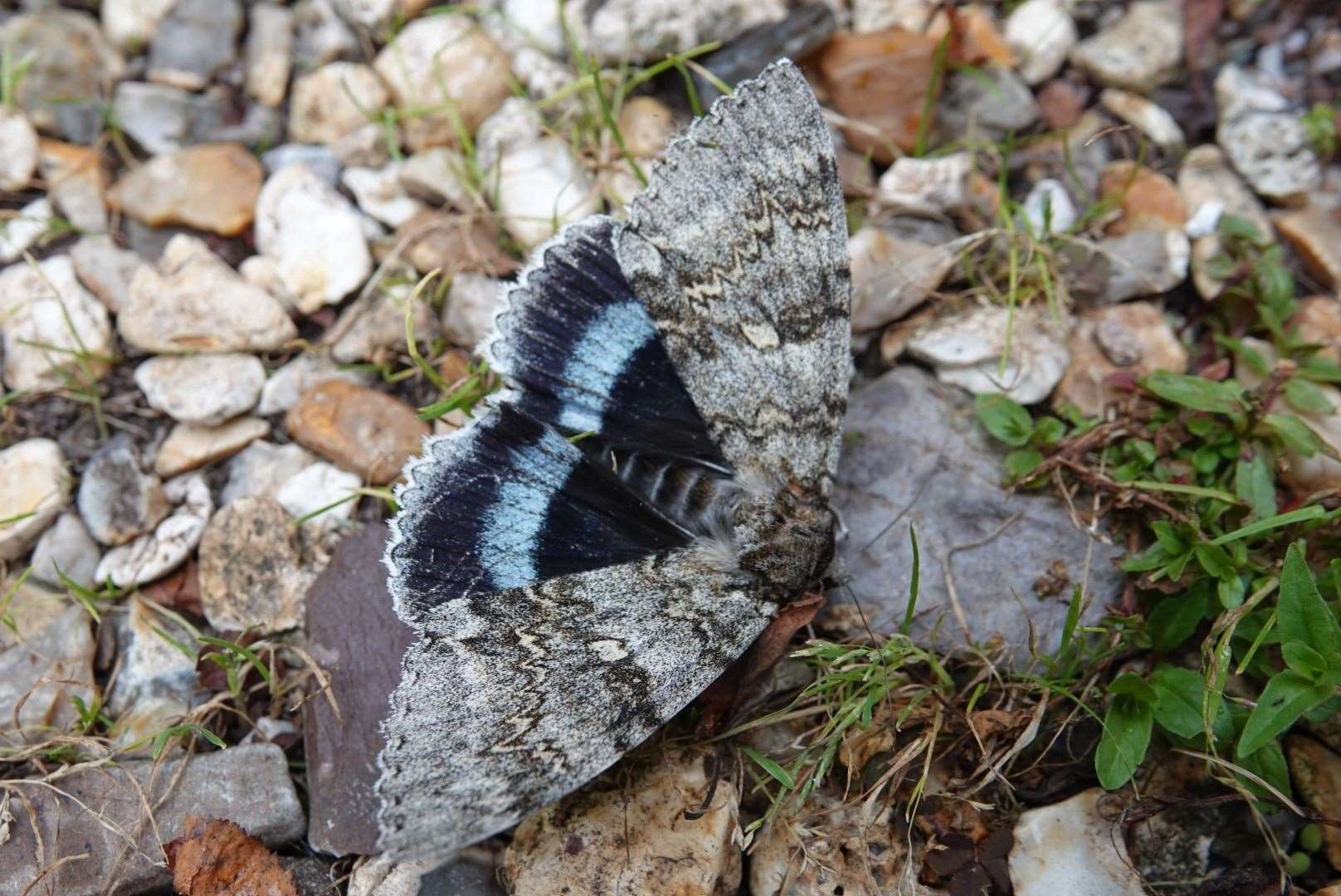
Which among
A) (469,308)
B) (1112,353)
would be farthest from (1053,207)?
(469,308)

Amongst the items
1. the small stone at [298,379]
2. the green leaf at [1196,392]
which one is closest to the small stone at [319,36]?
the small stone at [298,379]

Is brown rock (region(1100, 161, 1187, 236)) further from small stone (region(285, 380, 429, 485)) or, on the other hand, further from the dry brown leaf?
the dry brown leaf

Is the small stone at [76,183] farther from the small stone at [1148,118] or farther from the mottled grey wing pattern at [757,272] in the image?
the small stone at [1148,118]

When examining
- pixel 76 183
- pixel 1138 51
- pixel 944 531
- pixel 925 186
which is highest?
pixel 76 183

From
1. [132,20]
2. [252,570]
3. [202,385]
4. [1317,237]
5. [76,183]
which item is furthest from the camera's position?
[132,20]

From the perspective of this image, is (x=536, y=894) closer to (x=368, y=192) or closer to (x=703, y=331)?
(x=703, y=331)

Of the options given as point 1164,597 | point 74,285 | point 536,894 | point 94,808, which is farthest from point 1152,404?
point 74,285

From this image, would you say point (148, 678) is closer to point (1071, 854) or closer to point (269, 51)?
point (269, 51)
